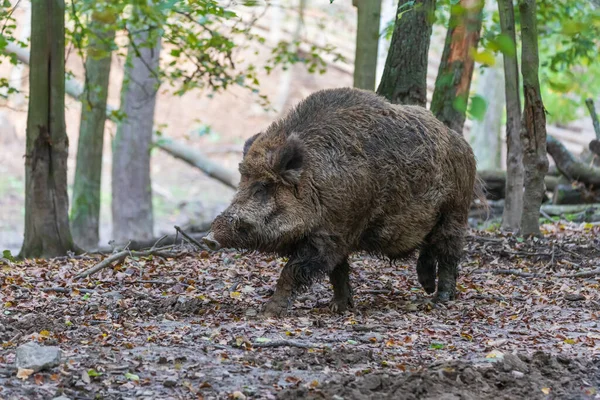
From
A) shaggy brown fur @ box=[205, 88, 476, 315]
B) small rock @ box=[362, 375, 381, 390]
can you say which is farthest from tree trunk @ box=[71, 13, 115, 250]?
small rock @ box=[362, 375, 381, 390]

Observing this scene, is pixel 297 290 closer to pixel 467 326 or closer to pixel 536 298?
pixel 467 326

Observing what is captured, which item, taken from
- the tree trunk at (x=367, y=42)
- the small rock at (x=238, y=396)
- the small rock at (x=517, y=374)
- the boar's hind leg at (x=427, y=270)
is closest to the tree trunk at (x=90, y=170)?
the tree trunk at (x=367, y=42)

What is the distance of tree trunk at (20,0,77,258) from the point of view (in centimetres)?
909

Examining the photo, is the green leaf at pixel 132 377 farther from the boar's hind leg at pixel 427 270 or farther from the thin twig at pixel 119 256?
the boar's hind leg at pixel 427 270

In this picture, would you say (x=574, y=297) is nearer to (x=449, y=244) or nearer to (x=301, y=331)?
(x=449, y=244)

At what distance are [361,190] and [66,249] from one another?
4.22m

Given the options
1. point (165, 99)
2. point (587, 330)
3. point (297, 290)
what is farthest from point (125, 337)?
point (165, 99)

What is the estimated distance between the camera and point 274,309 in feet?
22.2

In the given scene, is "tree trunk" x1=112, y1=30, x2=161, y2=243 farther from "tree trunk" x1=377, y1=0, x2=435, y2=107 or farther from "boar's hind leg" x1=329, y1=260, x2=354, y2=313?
"boar's hind leg" x1=329, y1=260, x2=354, y2=313

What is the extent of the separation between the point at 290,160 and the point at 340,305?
56.5 inches

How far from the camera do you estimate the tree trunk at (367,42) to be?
10633mm

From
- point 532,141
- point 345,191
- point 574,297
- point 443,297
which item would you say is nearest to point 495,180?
point 532,141

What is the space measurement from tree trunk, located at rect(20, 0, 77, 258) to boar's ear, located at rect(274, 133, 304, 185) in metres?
3.64

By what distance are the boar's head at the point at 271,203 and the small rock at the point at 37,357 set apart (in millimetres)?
2074
